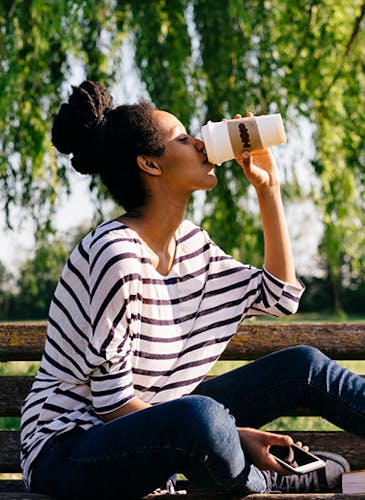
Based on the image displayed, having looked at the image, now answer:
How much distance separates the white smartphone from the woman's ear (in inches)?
27.0

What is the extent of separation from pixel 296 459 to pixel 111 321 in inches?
20.4

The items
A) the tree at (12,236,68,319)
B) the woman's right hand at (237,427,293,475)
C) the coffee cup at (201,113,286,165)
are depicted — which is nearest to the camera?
the woman's right hand at (237,427,293,475)

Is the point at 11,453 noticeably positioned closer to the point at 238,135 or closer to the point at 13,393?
the point at 13,393

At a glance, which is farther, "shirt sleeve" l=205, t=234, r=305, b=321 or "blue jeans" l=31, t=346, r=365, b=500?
"shirt sleeve" l=205, t=234, r=305, b=321

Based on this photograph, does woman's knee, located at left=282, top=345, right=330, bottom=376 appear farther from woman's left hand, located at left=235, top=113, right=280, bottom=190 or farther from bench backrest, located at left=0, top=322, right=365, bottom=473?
woman's left hand, located at left=235, top=113, right=280, bottom=190

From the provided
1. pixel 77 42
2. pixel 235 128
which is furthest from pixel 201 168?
pixel 77 42

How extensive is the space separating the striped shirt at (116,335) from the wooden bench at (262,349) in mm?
336

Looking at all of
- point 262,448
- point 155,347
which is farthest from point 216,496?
point 155,347

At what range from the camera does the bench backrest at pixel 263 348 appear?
2.55 meters

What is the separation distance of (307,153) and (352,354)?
3556 millimetres

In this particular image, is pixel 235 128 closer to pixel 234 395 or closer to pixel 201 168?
pixel 201 168

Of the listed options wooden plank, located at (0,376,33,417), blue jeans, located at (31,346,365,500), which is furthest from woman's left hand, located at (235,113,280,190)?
wooden plank, located at (0,376,33,417)

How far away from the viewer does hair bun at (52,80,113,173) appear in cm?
219

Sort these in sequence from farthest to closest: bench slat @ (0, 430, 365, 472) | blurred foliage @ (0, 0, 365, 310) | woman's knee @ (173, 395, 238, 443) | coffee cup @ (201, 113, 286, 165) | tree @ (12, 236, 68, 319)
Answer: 1. tree @ (12, 236, 68, 319)
2. blurred foliage @ (0, 0, 365, 310)
3. bench slat @ (0, 430, 365, 472)
4. coffee cup @ (201, 113, 286, 165)
5. woman's knee @ (173, 395, 238, 443)
